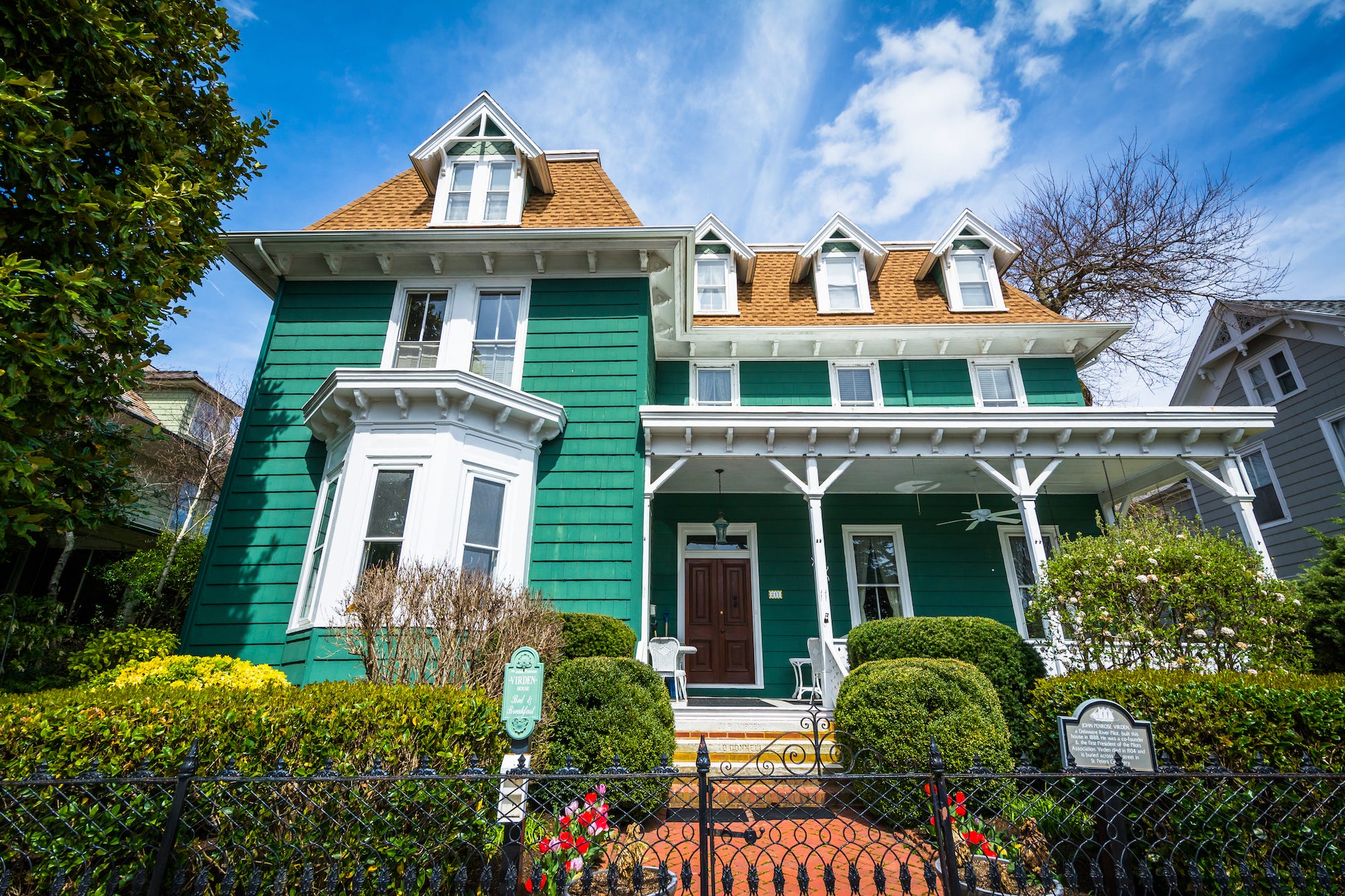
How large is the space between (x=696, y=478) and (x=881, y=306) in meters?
5.56

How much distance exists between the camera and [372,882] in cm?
332

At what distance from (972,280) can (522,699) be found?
41.0 ft

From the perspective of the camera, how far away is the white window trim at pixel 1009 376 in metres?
11.8

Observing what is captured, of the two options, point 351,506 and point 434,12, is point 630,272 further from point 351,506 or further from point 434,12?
point 351,506

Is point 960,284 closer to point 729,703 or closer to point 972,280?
point 972,280

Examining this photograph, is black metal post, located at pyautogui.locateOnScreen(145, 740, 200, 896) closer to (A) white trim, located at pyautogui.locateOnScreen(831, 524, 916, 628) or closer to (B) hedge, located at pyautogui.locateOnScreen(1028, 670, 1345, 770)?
(B) hedge, located at pyautogui.locateOnScreen(1028, 670, 1345, 770)

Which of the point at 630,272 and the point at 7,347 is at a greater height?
the point at 630,272

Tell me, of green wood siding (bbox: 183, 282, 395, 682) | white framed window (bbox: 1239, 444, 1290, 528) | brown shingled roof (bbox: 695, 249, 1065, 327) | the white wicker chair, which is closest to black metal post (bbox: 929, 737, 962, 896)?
the white wicker chair

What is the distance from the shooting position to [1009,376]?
1215 cm

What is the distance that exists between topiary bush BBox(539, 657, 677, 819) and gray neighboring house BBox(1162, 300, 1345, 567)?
12.7m

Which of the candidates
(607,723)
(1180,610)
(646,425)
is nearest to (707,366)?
(646,425)

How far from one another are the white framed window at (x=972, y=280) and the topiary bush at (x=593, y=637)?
9.74m

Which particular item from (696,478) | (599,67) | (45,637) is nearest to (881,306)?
(696,478)

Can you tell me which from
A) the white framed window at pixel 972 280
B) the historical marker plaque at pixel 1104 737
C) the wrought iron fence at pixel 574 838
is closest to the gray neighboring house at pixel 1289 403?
the white framed window at pixel 972 280
